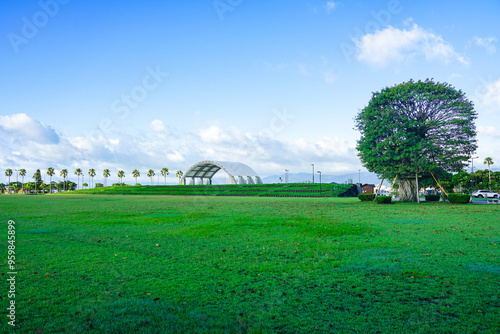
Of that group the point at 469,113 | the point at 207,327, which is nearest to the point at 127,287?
the point at 207,327

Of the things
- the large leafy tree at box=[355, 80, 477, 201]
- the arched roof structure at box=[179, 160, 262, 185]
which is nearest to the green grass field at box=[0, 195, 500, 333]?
the large leafy tree at box=[355, 80, 477, 201]

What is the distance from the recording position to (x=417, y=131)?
30.6m

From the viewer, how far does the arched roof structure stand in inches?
3915

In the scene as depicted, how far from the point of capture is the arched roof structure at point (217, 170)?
99.4 meters

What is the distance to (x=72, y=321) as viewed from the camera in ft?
13.8

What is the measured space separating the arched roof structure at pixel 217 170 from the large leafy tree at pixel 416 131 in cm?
6823

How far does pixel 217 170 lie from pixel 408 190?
87.6m

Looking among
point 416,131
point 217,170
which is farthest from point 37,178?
point 416,131

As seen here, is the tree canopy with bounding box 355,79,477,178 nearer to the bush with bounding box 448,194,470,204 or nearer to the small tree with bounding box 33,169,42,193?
the bush with bounding box 448,194,470,204

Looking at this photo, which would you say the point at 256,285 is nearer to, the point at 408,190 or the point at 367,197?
the point at 367,197

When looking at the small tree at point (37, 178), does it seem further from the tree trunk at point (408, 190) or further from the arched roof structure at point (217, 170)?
the tree trunk at point (408, 190)

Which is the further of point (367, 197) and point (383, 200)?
point (367, 197)

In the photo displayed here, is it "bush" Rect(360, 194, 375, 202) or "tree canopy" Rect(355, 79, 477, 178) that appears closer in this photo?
"tree canopy" Rect(355, 79, 477, 178)

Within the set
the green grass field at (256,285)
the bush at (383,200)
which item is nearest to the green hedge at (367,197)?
the bush at (383,200)
